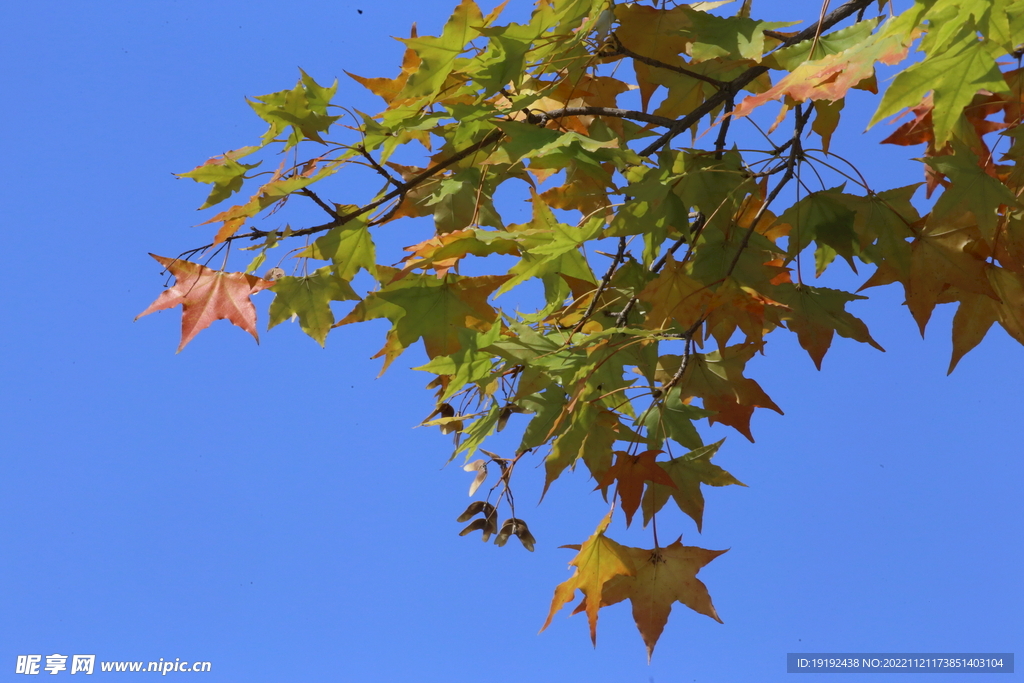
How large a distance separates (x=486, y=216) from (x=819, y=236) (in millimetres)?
494

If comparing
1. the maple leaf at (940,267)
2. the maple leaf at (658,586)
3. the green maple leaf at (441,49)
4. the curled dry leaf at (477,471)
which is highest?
the green maple leaf at (441,49)

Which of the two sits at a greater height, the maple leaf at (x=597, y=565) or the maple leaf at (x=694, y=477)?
the maple leaf at (x=694, y=477)

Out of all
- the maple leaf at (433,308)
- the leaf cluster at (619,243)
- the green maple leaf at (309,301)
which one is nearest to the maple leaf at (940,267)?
the leaf cluster at (619,243)

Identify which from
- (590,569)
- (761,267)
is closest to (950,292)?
(761,267)

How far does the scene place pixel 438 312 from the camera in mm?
1126

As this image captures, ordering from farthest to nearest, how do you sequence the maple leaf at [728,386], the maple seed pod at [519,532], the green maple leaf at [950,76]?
the maple seed pod at [519,532] → the maple leaf at [728,386] → the green maple leaf at [950,76]

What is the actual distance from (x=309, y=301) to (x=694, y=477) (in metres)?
0.61

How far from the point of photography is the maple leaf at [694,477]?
3.76 ft

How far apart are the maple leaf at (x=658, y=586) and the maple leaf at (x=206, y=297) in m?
0.64

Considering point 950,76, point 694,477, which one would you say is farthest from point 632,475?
point 950,76

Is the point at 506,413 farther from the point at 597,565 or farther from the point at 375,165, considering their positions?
the point at 375,165

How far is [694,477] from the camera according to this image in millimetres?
1162

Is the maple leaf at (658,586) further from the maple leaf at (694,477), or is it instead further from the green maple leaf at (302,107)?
the green maple leaf at (302,107)

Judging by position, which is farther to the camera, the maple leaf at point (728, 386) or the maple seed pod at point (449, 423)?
the maple seed pod at point (449, 423)
